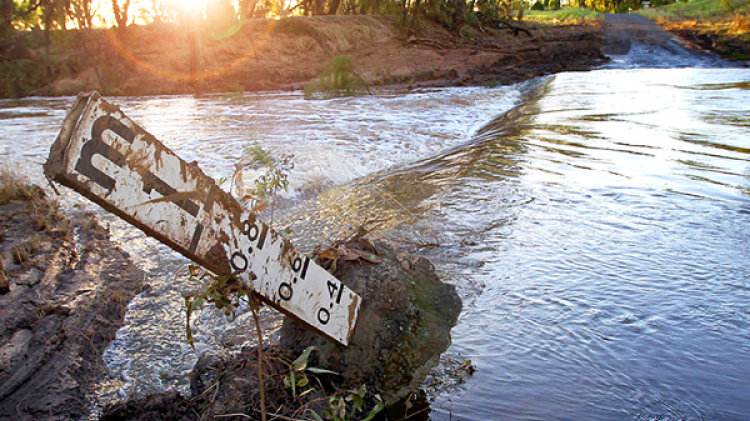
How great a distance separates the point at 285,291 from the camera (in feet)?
5.97

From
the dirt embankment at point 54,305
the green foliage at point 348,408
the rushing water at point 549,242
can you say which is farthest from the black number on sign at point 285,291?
the dirt embankment at point 54,305

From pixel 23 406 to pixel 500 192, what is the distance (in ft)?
13.2

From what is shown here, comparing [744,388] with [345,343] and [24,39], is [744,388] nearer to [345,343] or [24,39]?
[345,343]

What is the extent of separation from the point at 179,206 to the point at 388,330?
1.06 meters

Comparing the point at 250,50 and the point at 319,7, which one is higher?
the point at 319,7

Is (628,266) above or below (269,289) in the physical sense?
below

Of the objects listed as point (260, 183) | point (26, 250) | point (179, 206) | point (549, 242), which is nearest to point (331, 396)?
point (179, 206)

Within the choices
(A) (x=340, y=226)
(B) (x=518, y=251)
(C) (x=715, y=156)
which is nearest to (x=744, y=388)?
(B) (x=518, y=251)

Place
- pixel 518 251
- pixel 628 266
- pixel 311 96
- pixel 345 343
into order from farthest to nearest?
pixel 311 96 → pixel 518 251 → pixel 628 266 → pixel 345 343

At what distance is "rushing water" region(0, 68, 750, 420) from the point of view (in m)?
2.25

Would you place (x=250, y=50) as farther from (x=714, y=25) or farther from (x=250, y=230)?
(x=714, y=25)

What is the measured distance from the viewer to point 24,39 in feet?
83.1

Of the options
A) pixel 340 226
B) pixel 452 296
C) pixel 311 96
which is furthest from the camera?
pixel 311 96

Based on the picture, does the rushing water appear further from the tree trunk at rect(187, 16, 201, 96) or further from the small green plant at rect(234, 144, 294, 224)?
the tree trunk at rect(187, 16, 201, 96)
